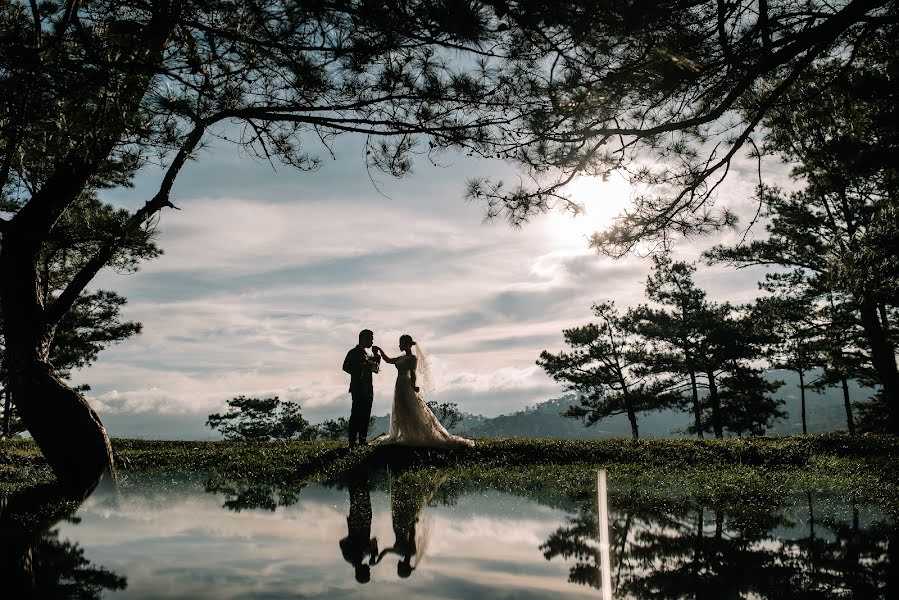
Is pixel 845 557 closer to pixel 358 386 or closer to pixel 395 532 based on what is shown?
pixel 395 532

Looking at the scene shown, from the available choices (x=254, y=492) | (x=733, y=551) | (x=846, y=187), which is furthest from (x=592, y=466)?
(x=846, y=187)

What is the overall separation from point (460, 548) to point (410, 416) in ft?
23.9

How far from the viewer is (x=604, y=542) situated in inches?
199

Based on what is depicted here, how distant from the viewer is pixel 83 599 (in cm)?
377

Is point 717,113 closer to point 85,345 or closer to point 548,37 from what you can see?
point 548,37

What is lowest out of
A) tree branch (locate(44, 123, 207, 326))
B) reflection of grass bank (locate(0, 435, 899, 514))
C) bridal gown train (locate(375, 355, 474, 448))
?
reflection of grass bank (locate(0, 435, 899, 514))

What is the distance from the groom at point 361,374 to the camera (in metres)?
12.4

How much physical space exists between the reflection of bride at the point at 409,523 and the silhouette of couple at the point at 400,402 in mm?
3310

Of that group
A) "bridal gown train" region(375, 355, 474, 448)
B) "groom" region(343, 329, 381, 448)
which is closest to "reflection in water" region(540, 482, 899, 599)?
"bridal gown train" region(375, 355, 474, 448)

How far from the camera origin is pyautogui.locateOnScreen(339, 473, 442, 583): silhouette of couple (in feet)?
14.8

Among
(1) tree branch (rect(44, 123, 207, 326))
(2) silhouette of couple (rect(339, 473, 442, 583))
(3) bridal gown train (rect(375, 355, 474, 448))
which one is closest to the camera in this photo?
(2) silhouette of couple (rect(339, 473, 442, 583))

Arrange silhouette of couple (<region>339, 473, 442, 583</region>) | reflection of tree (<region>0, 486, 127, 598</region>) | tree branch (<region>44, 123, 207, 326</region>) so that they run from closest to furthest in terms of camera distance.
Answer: reflection of tree (<region>0, 486, 127, 598</region>) < silhouette of couple (<region>339, 473, 442, 583</region>) < tree branch (<region>44, 123, 207, 326</region>)

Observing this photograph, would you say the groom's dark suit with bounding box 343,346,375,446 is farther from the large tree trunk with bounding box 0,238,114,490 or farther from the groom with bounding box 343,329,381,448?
the large tree trunk with bounding box 0,238,114,490

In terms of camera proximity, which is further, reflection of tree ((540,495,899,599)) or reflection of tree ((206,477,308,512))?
reflection of tree ((206,477,308,512))
